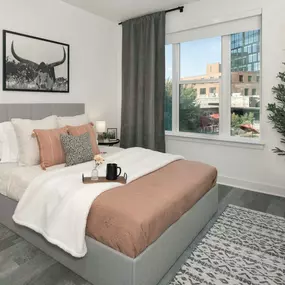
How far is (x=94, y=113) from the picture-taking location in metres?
4.46

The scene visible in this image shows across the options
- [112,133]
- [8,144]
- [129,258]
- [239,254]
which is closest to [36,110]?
[8,144]

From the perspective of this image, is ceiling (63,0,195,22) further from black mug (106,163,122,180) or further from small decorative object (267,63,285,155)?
black mug (106,163,122,180)

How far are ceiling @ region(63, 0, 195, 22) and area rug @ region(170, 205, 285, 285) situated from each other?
3.12 meters

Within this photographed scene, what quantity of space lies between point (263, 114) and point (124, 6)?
2.60 meters

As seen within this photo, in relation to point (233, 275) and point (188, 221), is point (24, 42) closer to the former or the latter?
point (188, 221)

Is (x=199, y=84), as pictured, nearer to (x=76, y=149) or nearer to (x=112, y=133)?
(x=112, y=133)

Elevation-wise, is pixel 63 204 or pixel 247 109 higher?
pixel 247 109

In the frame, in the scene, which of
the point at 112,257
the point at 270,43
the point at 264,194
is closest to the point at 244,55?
the point at 270,43

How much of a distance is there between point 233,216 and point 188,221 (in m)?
0.92

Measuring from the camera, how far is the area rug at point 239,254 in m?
1.86

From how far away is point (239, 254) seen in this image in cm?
215

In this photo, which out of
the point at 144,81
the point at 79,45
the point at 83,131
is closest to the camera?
the point at 83,131

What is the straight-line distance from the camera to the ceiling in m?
3.79

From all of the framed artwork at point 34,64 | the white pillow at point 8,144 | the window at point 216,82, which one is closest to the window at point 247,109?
the window at point 216,82
